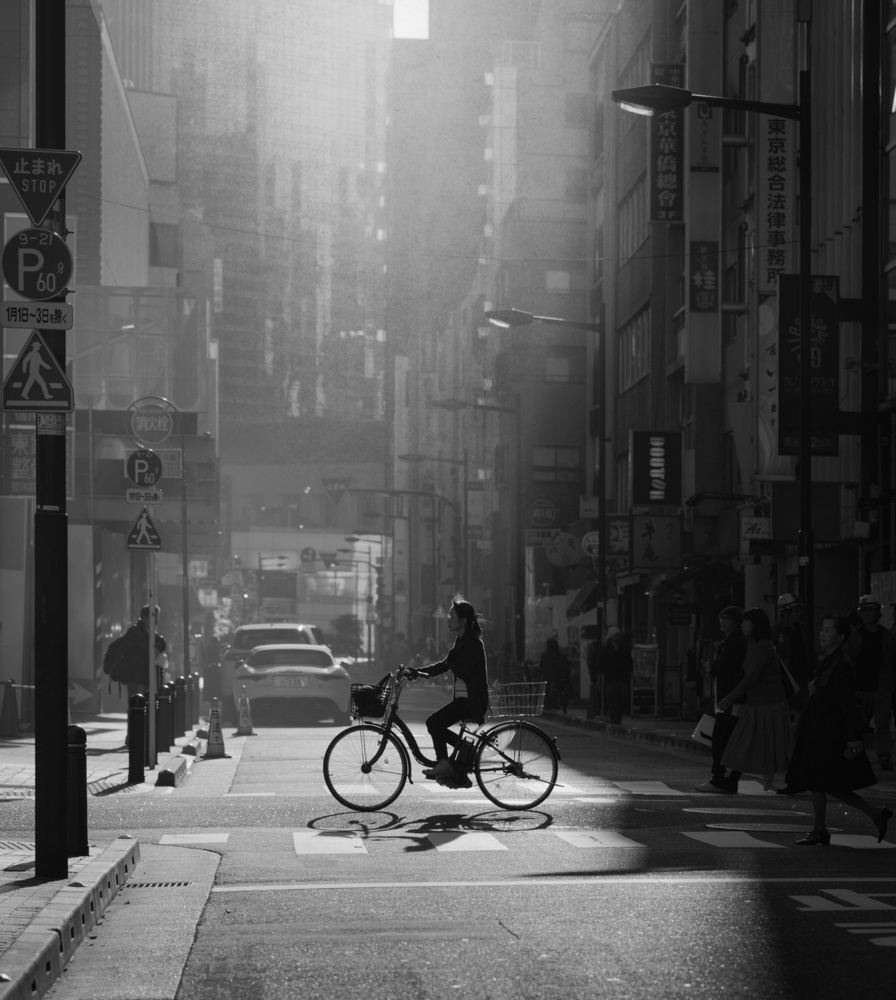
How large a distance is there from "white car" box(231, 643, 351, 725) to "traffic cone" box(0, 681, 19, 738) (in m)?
4.37

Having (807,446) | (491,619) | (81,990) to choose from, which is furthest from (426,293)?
(81,990)

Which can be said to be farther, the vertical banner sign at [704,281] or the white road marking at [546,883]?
the vertical banner sign at [704,281]

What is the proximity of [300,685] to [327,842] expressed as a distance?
18663mm

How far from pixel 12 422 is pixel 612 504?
22.8 m

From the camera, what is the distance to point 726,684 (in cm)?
1752

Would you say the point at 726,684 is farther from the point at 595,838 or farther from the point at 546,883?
the point at 546,883

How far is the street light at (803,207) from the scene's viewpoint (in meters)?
21.1

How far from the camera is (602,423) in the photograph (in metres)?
40.5

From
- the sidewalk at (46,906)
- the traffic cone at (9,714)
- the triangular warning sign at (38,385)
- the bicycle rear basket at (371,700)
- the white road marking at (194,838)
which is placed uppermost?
the triangular warning sign at (38,385)

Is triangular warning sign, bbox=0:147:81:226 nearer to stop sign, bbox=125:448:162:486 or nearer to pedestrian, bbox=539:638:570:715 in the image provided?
stop sign, bbox=125:448:162:486

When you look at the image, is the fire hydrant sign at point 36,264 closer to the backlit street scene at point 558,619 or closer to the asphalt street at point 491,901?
the backlit street scene at point 558,619

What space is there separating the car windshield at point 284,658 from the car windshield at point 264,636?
410 cm

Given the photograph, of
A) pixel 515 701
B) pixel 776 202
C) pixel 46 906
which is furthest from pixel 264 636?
pixel 46 906

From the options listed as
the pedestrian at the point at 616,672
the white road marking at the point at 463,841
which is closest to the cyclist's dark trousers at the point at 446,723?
the white road marking at the point at 463,841
